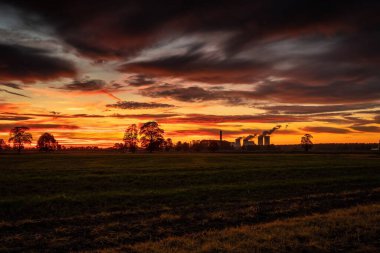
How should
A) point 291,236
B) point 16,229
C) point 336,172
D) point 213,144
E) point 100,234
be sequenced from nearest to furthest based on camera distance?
point 291,236
point 100,234
point 16,229
point 336,172
point 213,144

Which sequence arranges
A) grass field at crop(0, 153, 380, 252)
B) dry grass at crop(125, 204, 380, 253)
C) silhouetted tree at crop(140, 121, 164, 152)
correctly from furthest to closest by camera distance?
silhouetted tree at crop(140, 121, 164, 152), grass field at crop(0, 153, 380, 252), dry grass at crop(125, 204, 380, 253)

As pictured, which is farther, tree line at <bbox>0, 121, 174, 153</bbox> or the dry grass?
tree line at <bbox>0, 121, 174, 153</bbox>

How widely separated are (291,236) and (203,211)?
21.5 ft

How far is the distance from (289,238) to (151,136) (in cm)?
12855

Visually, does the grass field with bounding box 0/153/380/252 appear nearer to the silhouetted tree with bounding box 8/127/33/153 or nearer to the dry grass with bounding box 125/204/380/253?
the dry grass with bounding box 125/204/380/253

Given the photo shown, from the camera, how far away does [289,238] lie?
41.3 feet

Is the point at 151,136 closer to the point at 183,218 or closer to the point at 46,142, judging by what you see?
the point at 46,142

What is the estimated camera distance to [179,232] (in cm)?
1401

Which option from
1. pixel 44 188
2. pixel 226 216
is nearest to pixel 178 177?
pixel 44 188

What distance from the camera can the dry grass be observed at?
1137 centimetres

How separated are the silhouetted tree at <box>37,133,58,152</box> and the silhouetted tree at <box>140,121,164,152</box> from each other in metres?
65.8

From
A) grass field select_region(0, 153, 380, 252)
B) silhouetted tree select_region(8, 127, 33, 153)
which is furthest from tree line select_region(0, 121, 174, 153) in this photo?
grass field select_region(0, 153, 380, 252)

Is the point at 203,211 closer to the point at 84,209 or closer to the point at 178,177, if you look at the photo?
the point at 84,209

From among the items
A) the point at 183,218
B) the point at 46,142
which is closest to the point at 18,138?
the point at 46,142
